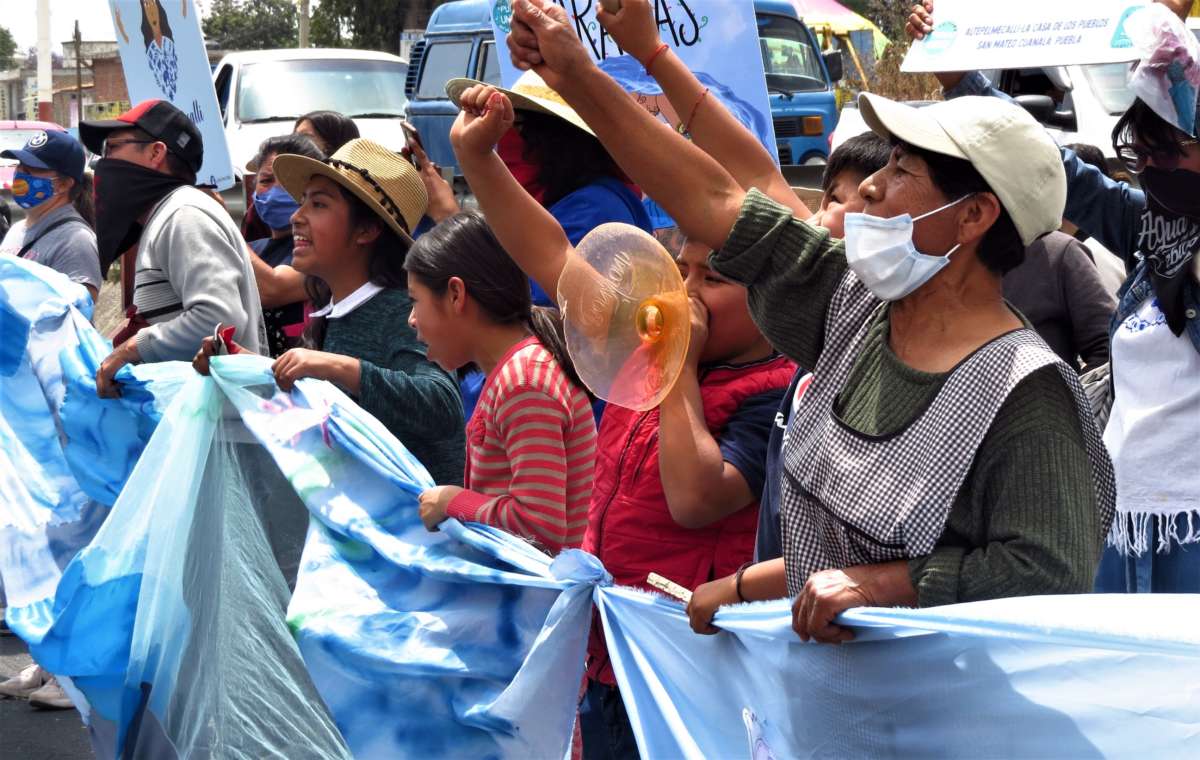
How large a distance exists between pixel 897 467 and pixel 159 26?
6042mm

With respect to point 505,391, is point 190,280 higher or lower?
lower

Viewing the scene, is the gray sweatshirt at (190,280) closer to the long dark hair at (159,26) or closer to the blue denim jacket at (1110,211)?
the blue denim jacket at (1110,211)

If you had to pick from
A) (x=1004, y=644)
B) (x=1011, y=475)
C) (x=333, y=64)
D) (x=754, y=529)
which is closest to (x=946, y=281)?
(x=1011, y=475)

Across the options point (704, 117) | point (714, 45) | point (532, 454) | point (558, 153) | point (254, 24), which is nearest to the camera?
point (704, 117)

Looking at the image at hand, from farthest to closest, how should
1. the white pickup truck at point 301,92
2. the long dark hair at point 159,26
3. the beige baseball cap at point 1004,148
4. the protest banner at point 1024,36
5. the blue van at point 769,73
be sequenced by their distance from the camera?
the blue van at point 769,73 → the white pickup truck at point 301,92 → the long dark hair at point 159,26 → the protest banner at point 1024,36 → the beige baseball cap at point 1004,148

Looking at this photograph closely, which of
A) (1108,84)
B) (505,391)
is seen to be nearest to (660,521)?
(505,391)

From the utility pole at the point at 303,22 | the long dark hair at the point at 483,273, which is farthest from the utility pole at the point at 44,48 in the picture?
the long dark hair at the point at 483,273

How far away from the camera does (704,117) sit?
2.61 metres

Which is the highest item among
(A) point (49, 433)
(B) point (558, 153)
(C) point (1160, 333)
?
(B) point (558, 153)

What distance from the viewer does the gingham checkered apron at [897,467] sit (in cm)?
188

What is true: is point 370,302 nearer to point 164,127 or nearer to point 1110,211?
point 164,127

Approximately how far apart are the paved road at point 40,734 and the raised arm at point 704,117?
3.16 metres

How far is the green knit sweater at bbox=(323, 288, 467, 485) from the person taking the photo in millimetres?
3342

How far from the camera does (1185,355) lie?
10.2ft
